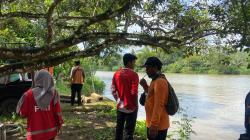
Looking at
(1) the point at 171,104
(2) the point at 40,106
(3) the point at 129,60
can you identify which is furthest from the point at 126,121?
(2) the point at 40,106

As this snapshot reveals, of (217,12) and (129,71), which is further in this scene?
(217,12)

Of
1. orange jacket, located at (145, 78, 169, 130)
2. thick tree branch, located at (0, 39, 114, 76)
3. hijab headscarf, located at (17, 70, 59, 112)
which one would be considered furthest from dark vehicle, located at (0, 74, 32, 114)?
orange jacket, located at (145, 78, 169, 130)

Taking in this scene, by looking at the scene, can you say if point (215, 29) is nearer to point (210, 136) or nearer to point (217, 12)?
point (217, 12)

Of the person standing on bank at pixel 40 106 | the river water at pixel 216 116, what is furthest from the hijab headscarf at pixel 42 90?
the river water at pixel 216 116

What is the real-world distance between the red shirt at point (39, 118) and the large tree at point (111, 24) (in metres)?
1.26

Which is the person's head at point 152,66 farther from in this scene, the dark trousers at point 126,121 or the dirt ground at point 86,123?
the dirt ground at point 86,123

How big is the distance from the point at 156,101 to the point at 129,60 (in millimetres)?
1874

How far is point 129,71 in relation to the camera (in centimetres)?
679

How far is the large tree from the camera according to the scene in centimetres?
639

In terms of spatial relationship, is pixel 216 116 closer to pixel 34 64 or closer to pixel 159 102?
pixel 34 64

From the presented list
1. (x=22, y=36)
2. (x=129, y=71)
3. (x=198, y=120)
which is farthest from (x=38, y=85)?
(x=198, y=120)

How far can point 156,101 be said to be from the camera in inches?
194

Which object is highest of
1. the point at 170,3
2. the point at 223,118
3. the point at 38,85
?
the point at 170,3

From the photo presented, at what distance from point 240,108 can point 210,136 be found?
9.04 meters
